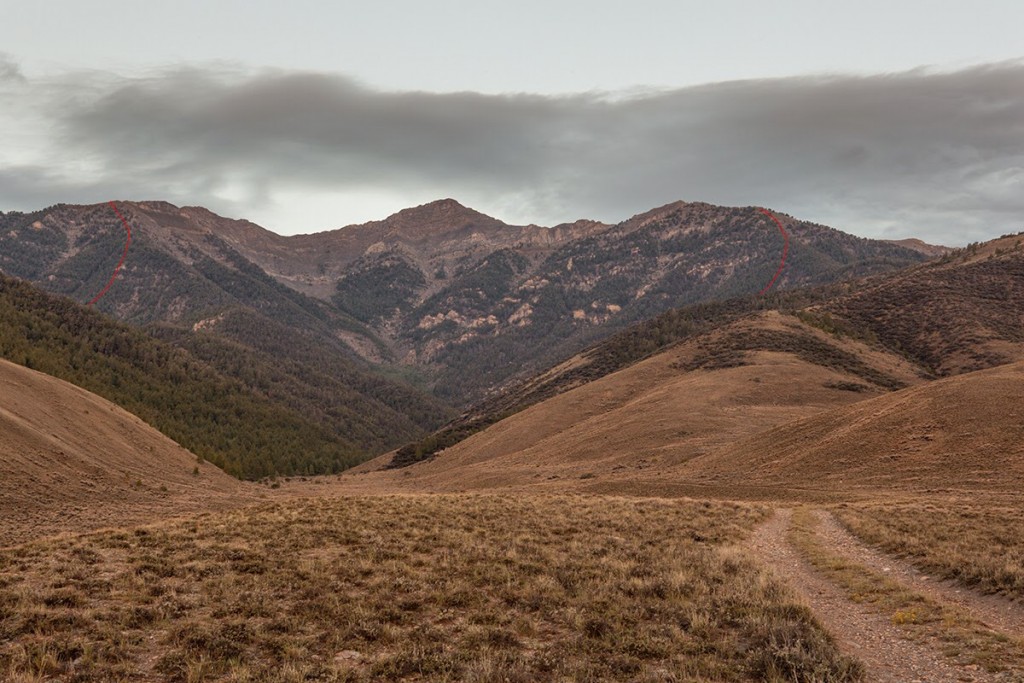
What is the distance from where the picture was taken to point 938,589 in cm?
1939

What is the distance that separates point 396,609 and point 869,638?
11.6 m

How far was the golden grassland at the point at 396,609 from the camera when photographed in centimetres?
1289

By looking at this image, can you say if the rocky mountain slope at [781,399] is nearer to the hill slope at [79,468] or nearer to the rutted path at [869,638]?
the rutted path at [869,638]

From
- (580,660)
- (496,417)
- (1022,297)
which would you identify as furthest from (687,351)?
(580,660)

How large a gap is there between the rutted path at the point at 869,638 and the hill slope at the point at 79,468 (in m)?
33.1

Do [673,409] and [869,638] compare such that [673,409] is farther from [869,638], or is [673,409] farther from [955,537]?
[869,638]

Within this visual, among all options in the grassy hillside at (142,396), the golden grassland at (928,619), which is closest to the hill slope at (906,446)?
the golden grassland at (928,619)

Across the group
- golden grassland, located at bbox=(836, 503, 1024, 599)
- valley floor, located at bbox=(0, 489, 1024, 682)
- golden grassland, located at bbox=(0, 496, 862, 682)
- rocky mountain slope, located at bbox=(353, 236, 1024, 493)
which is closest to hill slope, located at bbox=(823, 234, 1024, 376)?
rocky mountain slope, located at bbox=(353, 236, 1024, 493)

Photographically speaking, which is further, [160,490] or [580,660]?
[160,490]

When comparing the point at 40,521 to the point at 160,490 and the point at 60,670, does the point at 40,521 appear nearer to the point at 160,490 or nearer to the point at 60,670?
the point at 160,490

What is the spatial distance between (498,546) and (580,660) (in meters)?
10.8

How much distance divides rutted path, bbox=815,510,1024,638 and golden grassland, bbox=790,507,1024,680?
0.54 metres

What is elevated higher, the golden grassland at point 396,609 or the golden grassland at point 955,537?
the golden grassland at point 396,609

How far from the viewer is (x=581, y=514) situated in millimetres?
32594
